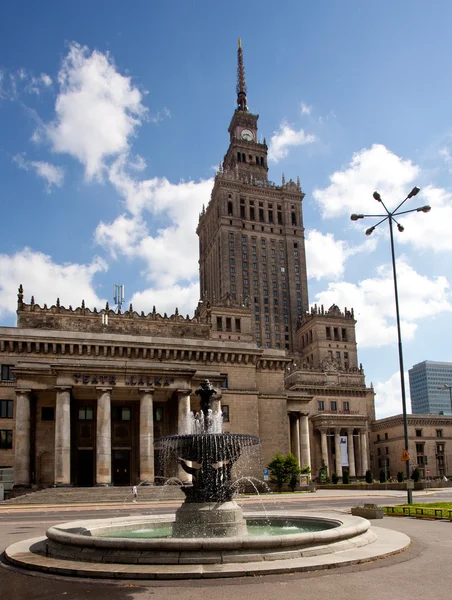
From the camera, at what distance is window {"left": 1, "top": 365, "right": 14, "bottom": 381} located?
58.0 m

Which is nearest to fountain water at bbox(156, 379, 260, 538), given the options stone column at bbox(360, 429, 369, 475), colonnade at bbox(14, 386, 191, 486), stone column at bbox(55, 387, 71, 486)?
stone column at bbox(55, 387, 71, 486)

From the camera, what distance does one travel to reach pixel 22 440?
52.3 m

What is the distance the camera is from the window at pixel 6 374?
57969 mm

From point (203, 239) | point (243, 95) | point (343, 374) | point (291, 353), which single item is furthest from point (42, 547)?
point (243, 95)

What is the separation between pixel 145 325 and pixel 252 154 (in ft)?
349

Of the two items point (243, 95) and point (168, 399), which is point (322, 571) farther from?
point (243, 95)

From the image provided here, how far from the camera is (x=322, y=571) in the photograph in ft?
41.3

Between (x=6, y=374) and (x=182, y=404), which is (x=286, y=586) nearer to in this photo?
(x=182, y=404)

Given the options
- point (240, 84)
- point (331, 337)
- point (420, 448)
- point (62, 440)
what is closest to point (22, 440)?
point (62, 440)

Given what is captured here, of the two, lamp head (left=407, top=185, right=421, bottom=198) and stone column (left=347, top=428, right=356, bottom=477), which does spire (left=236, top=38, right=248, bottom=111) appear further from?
lamp head (left=407, top=185, right=421, bottom=198)

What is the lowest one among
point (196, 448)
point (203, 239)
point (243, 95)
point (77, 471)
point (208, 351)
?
point (77, 471)

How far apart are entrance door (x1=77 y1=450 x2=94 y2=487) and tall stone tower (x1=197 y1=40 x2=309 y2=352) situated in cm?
8032

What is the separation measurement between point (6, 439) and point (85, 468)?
827 centimetres

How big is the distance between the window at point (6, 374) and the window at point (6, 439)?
5034mm
